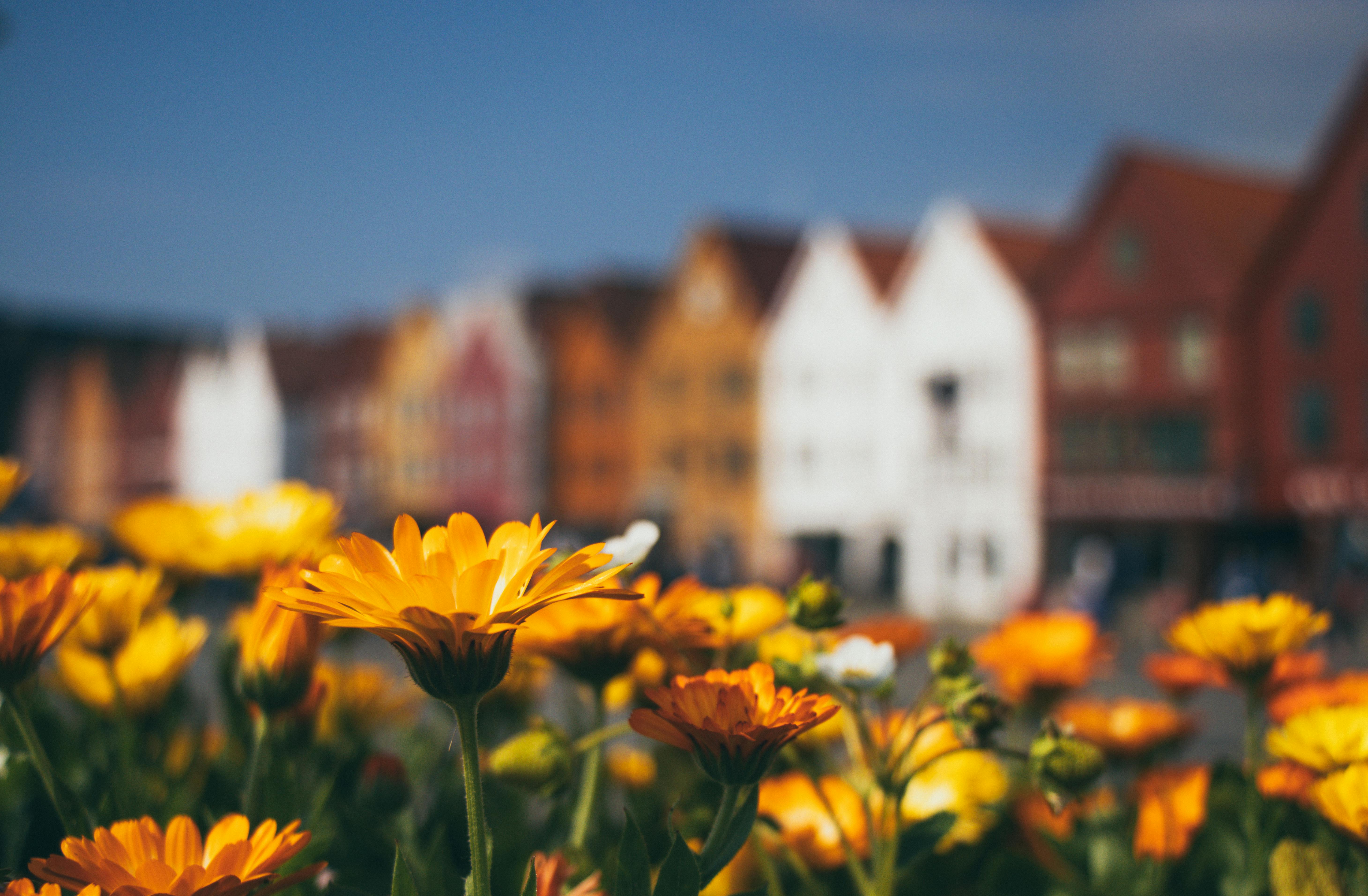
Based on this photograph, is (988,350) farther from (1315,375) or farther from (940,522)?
(1315,375)

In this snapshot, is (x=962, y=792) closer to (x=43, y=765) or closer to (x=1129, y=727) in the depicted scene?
A: (x=1129, y=727)

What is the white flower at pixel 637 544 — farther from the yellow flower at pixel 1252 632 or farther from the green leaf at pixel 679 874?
the yellow flower at pixel 1252 632

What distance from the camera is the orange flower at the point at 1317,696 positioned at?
2033mm

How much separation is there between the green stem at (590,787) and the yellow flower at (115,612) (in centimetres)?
75

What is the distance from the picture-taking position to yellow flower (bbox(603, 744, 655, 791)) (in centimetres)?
223

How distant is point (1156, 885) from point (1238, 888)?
0.49 feet

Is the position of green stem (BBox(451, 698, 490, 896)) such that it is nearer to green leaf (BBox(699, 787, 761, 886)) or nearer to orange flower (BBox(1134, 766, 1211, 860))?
green leaf (BBox(699, 787, 761, 886))

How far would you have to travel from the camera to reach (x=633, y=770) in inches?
93.7

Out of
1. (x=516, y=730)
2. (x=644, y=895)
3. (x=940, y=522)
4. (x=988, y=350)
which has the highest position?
(x=988, y=350)

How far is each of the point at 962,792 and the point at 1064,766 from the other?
1.46 feet

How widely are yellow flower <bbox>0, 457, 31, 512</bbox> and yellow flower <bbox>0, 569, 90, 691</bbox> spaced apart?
0.37 meters

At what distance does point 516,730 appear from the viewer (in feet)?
9.02

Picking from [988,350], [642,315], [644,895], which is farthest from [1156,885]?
[642,315]

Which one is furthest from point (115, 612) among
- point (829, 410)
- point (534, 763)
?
point (829, 410)
